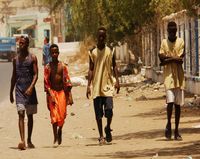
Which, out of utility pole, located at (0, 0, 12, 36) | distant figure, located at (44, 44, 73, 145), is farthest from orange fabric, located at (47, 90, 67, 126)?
utility pole, located at (0, 0, 12, 36)

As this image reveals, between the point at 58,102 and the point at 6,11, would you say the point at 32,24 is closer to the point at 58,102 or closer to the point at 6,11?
the point at 6,11

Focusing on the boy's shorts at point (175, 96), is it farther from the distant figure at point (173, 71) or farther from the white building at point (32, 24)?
the white building at point (32, 24)

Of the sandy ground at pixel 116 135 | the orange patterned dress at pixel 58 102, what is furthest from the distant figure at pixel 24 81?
the sandy ground at pixel 116 135

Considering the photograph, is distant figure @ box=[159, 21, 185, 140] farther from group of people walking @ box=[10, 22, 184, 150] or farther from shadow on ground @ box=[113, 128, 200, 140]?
shadow on ground @ box=[113, 128, 200, 140]

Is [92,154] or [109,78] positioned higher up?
[109,78]

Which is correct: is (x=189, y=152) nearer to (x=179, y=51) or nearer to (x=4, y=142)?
(x=179, y=51)

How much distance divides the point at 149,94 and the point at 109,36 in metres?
7.34

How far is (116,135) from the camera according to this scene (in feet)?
47.9

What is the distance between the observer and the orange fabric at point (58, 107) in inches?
500

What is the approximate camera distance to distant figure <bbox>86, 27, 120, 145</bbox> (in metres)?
12.8

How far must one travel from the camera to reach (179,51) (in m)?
12.7

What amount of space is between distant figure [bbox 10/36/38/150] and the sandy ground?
2.03ft

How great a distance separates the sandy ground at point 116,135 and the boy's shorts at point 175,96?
0.63 meters

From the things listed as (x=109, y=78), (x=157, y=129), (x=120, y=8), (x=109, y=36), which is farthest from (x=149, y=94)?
(x=109, y=78)
